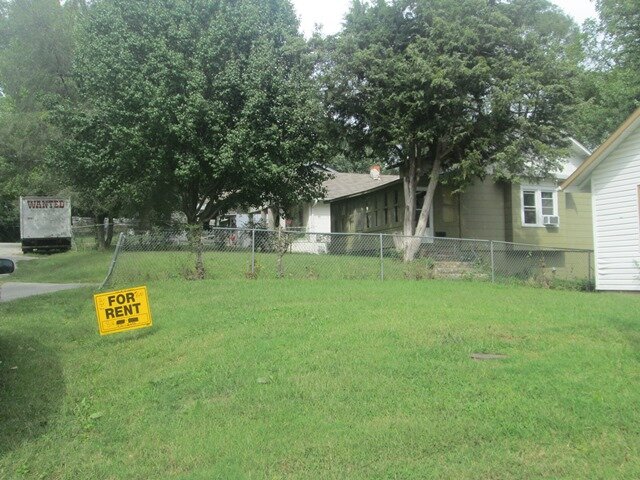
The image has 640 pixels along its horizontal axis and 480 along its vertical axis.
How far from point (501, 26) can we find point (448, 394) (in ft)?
47.7

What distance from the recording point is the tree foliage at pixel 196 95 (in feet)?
62.1

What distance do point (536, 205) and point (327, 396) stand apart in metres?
19.8

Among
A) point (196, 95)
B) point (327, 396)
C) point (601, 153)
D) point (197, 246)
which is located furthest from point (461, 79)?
point (327, 396)

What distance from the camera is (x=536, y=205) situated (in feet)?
74.4

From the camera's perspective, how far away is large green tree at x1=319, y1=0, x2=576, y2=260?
16.4 metres

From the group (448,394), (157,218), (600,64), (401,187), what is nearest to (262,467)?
(448,394)

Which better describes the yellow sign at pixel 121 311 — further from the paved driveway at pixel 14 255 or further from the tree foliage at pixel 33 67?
the paved driveway at pixel 14 255

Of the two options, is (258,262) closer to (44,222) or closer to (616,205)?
(616,205)

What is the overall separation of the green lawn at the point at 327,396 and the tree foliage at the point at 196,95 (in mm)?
11539

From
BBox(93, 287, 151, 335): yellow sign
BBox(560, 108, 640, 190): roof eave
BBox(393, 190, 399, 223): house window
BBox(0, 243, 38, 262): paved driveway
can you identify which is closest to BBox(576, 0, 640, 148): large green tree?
BBox(560, 108, 640, 190): roof eave

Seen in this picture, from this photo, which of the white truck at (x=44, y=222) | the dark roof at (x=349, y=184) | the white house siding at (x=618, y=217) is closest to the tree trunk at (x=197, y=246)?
the white house siding at (x=618, y=217)

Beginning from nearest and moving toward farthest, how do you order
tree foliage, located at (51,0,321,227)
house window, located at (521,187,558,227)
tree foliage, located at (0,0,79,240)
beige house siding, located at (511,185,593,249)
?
tree foliage, located at (51,0,321,227), beige house siding, located at (511,185,593,249), house window, located at (521,187,558,227), tree foliage, located at (0,0,79,240)

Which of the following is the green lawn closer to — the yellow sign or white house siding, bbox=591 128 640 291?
the yellow sign

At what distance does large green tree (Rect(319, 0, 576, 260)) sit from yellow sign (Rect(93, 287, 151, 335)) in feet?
32.1
